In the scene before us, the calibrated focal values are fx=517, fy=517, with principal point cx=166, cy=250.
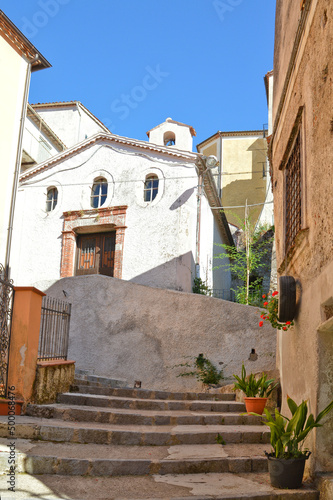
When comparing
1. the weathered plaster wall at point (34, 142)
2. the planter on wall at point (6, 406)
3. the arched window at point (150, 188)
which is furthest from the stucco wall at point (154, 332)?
the weathered plaster wall at point (34, 142)

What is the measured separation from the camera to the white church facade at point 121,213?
16047 millimetres

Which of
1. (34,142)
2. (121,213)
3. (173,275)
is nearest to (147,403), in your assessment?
(173,275)

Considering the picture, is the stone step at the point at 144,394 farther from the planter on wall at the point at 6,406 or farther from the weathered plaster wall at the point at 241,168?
the weathered plaster wall at the point at 241,168

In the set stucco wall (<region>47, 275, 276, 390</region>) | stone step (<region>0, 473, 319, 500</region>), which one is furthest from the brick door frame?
stone step (<region>0, 473, 319, 500</region>)

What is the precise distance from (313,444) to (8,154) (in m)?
10.7

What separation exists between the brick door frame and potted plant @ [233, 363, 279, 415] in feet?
29.5

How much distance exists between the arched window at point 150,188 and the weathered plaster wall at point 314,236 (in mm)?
9979

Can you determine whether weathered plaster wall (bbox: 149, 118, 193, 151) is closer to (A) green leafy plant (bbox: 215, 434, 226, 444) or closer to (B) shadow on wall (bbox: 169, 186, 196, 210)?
(B) shadow on wall (bbox: 169, 186, 196, 210)

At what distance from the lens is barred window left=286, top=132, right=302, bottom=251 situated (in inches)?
257

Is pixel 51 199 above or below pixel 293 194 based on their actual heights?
above

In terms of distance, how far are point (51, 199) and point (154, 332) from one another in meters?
8.21

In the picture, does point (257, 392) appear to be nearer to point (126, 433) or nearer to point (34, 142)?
point (126, 433)

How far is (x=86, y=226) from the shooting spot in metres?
17.3

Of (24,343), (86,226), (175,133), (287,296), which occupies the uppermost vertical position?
(175,133)
